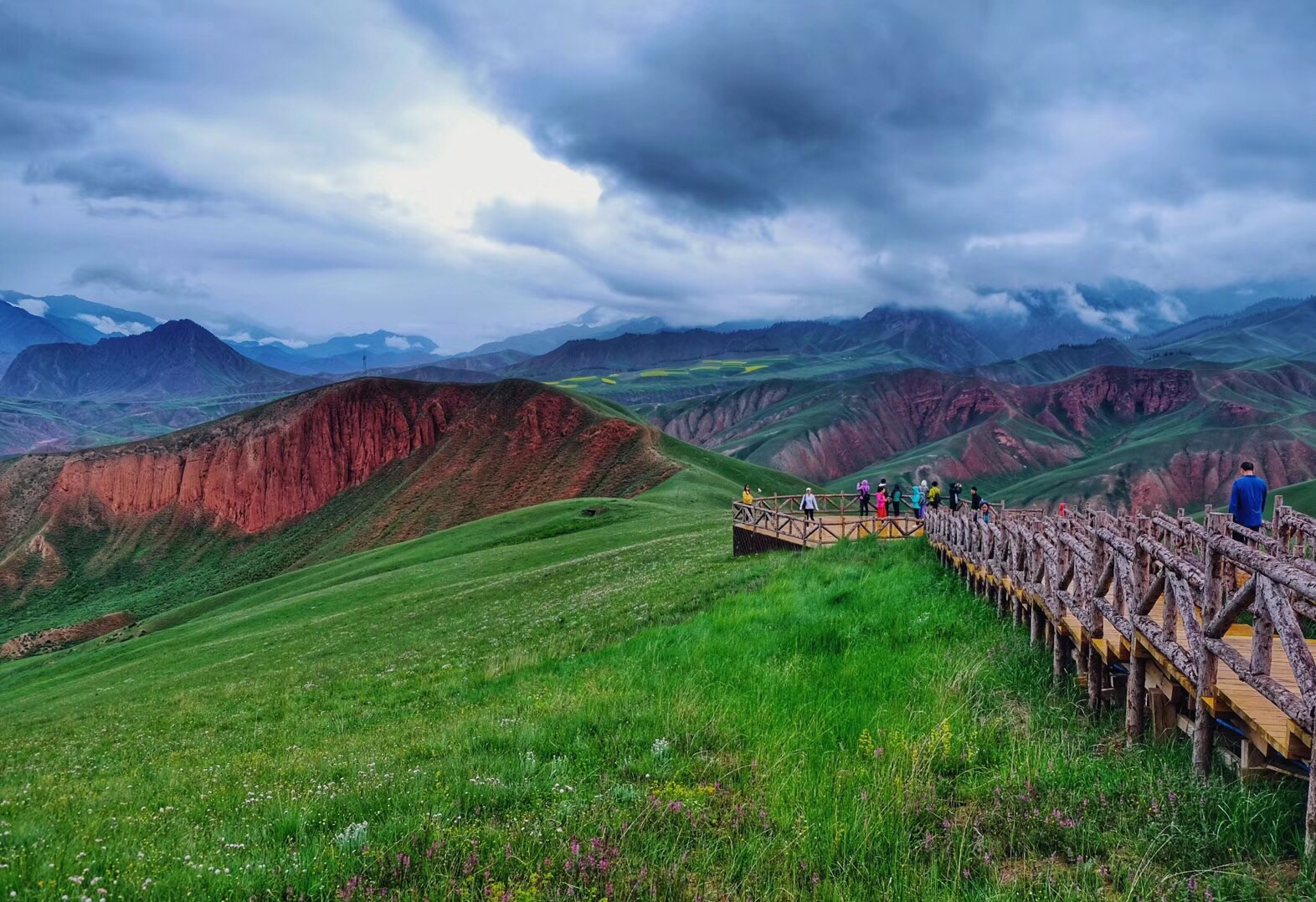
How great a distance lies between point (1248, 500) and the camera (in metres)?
16.4

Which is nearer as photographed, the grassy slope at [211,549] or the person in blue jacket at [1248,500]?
the person in blue jacket at [1248,500]

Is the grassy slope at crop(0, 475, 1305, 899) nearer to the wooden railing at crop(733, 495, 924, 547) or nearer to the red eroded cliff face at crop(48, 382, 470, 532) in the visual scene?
the wooden railing at crop(733, 495, 924, 547)

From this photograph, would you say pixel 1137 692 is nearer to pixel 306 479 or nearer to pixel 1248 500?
pixel 1248 500

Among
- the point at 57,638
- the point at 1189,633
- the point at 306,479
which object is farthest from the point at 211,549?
the point at 1189,633

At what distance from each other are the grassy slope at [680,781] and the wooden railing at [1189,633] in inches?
20.3

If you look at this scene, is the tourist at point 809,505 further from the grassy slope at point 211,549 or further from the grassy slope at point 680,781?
the grassy slope at point 211,549

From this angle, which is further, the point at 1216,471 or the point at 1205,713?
the point at 1216,471

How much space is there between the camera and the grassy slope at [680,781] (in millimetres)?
5629

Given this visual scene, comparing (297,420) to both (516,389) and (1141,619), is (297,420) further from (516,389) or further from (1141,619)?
(1141,619)

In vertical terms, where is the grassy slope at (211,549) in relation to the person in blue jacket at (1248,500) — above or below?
below

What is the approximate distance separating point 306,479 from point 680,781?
452 ft

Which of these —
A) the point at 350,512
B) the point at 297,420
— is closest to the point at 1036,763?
the point at 350,512

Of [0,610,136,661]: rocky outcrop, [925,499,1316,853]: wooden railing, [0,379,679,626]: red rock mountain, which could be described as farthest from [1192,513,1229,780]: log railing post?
[0,379,679,626]: red rock mountain

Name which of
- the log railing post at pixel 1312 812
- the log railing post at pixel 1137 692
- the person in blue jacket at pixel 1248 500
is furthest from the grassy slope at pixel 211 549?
the log railing post at pixel 1312 812
